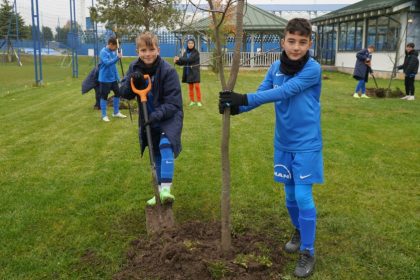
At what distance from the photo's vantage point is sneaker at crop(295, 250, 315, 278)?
3.16 m

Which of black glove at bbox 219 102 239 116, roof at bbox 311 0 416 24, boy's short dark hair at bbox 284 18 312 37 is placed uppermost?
roof at bbox 311 0 416 24

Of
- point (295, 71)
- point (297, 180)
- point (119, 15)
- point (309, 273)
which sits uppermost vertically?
point (119, 15)

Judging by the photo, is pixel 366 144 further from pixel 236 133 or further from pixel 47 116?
pixel 47 116

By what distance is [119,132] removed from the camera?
8.24m

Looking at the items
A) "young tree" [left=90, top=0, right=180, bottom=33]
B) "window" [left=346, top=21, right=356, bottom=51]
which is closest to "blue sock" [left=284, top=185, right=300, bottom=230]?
"young tree" [left=90, top=0, right=180, bottom=33]

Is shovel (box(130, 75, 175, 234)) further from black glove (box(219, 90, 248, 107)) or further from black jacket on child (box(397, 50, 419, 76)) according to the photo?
black jacket on child (box(397, 50, 419, 76))

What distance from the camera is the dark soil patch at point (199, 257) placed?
310 centimetres

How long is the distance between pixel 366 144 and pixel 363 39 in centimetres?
1876

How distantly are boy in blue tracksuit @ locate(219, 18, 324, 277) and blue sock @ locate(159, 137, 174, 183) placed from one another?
1041 mm

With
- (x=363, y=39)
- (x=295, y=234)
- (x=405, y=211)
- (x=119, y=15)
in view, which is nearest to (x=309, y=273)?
(x=295, y=234)

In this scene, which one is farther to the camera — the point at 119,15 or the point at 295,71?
the point at 119,15

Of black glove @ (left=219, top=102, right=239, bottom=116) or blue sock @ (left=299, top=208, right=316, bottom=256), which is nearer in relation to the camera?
black glove @ (left=219, top=102, right=239, bottom=116)

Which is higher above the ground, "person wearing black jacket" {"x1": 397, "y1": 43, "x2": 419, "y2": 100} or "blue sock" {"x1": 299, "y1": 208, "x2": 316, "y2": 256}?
"person wearing black jacket" {"x1": 397, "y1": 43, "x2": 419, "y2": 100}

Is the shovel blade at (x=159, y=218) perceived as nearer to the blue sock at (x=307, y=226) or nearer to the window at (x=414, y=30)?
the blue sock at (x=307, y=226)
